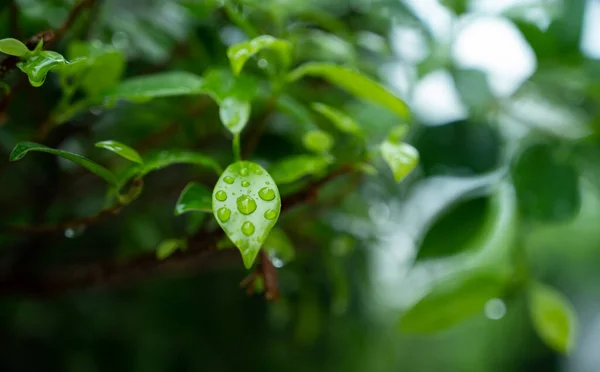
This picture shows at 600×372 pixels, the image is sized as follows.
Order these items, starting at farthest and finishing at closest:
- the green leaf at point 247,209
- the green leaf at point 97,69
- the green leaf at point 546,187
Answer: the green leaf at point 546,187
the green leaf at point 97,69
the green leaf at point 247,209

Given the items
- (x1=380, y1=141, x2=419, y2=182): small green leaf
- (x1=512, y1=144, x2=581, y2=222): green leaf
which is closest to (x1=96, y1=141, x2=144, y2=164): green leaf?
(x1=380, y1=141, x2=419, y2=182): small green leaf

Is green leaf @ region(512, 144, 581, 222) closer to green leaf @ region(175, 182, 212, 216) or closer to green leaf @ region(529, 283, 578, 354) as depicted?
green leaf @ region(529, 283, 578, 354)

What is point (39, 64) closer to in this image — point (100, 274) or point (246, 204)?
point (246, 204)

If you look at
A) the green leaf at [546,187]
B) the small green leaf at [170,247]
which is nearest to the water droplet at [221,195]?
the small green leaf at [170,247]

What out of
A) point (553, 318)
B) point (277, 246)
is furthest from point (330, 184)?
point (553, 318)

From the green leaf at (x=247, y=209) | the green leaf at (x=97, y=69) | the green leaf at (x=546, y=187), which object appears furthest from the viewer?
the green leaf at (x=546, y=187)

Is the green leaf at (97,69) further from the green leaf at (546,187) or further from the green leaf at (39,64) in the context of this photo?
the green leaf at (546,187)
